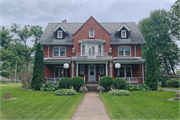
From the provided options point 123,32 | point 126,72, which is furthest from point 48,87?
point 123,32

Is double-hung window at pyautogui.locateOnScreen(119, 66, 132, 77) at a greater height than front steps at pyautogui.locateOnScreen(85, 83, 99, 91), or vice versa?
double-hung window at pyautogui.locateOnScreen(119, 66, 132, 77)

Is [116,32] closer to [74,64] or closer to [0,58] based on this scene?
[74,64]

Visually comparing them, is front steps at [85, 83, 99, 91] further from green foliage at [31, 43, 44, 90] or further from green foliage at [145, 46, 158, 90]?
green foliage at [145, 46, 158, 90]

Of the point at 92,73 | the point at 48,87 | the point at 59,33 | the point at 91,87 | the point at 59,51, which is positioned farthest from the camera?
the point at 59,33

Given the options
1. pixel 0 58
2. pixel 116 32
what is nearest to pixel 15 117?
pixel 116 32

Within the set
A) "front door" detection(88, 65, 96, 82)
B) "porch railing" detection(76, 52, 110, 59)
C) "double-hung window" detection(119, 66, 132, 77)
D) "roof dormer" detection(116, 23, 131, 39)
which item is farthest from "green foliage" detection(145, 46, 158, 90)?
"front door" detection(88, 65, 96, 82)

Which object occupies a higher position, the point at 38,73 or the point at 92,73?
the point at 38,73

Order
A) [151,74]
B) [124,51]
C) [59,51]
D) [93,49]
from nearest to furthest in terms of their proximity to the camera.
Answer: [151,74], [93,49], [124,51], [59,51]

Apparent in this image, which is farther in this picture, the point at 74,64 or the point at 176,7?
the point at 176,7

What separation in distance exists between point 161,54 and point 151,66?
17838mm

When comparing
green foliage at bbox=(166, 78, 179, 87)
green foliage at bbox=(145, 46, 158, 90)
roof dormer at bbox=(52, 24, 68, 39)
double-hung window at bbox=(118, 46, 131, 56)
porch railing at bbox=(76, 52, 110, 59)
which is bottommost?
green foliage at bbox=(166, 78, 179, 87)

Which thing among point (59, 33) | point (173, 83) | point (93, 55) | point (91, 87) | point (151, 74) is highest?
point (59, 33)

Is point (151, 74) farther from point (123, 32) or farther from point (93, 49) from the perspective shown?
point (123, 32)

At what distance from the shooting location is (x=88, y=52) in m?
22.0
